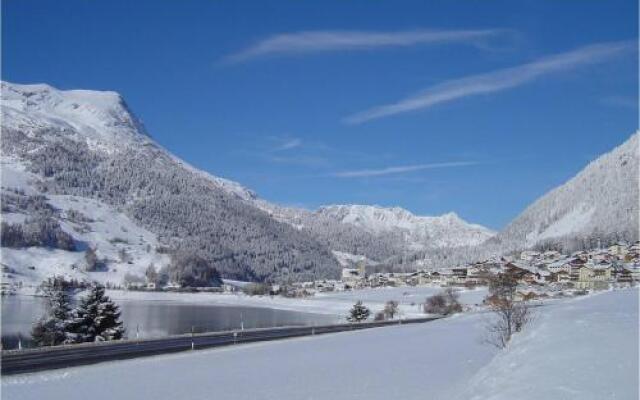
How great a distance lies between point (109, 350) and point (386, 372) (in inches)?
Answer: 767

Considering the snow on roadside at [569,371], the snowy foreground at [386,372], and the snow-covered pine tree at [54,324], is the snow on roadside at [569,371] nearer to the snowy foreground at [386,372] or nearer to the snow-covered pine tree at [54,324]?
the snowy foreground at [386,372]

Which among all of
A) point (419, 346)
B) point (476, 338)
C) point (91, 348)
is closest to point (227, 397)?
point (91, 348)

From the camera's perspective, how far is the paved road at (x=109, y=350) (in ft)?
118

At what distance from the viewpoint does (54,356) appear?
39625 mm

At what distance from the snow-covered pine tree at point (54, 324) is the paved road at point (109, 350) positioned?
742cm

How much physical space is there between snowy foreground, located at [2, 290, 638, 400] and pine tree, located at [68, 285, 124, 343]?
13.0 m

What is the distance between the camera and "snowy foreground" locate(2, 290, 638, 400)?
17938mm

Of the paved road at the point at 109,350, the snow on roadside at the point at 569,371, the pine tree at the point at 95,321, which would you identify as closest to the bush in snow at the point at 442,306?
the paved road at the point at 109,350

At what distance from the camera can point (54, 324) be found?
53562 millimetres

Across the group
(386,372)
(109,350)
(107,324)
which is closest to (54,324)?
(107,324)

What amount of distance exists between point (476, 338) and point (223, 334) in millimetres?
21770

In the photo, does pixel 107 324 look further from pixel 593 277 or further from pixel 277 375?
pixel 593 277

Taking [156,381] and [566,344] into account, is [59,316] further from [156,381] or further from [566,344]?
[566,344]

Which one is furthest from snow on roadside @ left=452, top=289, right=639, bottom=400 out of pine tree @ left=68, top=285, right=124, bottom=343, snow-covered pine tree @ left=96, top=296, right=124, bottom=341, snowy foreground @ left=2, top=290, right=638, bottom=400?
pine tree @ left=68, top=285, right=124, bottom=343
